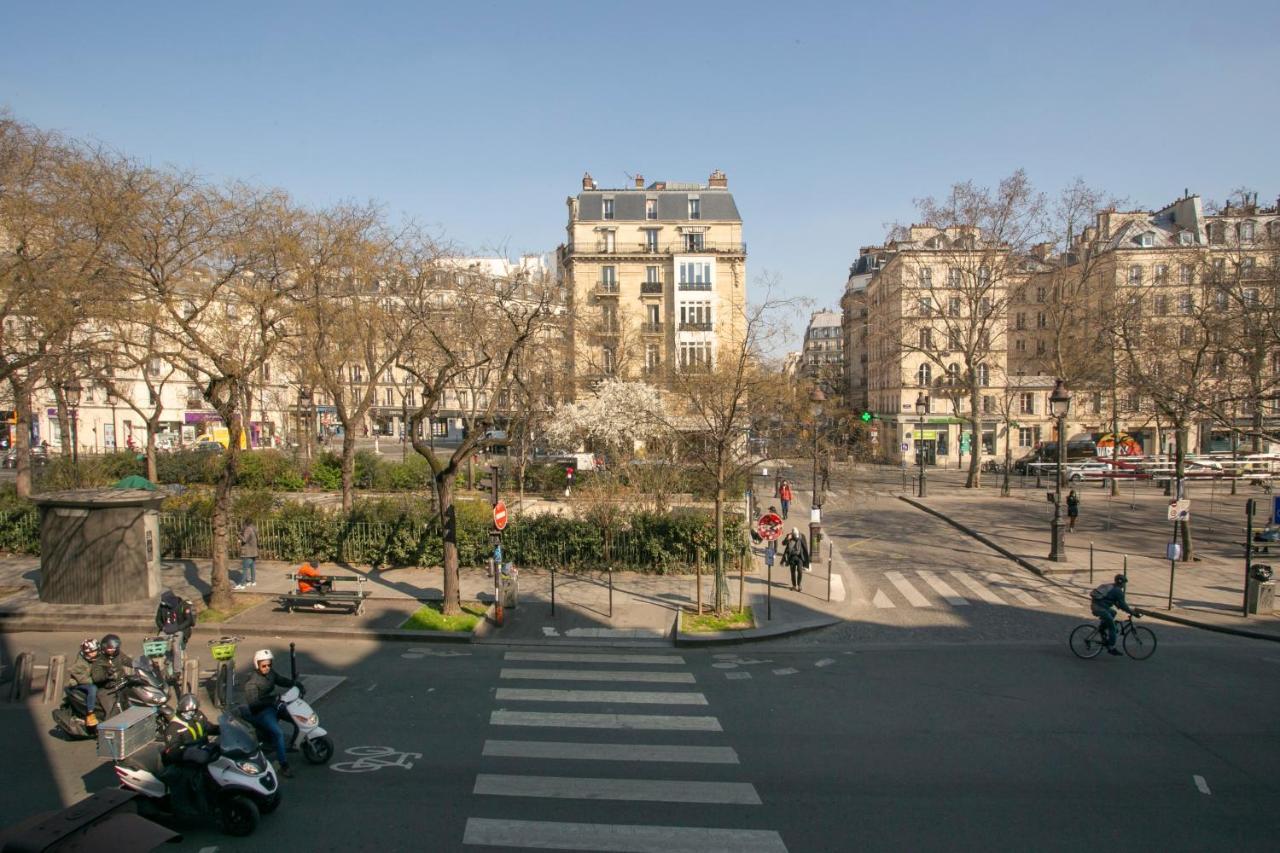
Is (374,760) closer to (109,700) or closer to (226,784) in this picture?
(226,784)

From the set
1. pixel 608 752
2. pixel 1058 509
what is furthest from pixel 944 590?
pixel 608 752

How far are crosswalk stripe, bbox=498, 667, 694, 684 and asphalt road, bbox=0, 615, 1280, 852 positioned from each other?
2.3 inches

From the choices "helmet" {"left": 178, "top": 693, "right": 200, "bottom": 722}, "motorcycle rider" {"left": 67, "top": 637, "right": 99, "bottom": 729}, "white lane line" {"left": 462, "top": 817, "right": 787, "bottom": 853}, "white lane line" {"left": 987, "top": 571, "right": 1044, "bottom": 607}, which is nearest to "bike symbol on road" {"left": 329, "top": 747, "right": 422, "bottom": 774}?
"helmet" {"left": 178, "top": 693, "right": 200, "bottom": 722}

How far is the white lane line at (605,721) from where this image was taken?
10.4m

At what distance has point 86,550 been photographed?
53.8 ft

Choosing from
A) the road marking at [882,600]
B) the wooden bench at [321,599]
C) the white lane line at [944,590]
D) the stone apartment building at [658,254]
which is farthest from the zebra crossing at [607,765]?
the stone apartment building at [658,254]

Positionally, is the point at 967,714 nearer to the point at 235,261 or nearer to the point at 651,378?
the point at 235,261

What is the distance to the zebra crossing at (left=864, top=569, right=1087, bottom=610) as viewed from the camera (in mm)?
18281

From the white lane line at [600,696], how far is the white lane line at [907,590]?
873cm

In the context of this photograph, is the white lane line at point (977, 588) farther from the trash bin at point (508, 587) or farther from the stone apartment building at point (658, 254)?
the stone apartment building at point (658, 254)

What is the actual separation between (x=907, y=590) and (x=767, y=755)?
447 inches

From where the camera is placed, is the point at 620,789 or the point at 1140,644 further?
the point at 1140,644

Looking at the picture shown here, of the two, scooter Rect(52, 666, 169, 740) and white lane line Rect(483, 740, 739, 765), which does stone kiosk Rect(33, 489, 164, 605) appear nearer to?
scooter Rect(52, 666, 169, 740)

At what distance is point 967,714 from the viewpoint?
10977 mm
